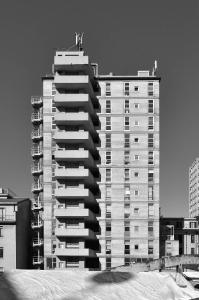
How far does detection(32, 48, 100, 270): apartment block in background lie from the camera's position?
8362cm

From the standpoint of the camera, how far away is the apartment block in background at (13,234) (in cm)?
8281

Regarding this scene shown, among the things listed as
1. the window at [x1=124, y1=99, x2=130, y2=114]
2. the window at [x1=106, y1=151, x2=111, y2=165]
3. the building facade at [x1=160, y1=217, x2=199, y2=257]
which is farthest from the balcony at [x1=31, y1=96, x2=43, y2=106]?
the building facade at [x1=160, y1=217, x2=199, y2=257]

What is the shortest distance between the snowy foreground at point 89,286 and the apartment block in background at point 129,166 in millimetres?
70634

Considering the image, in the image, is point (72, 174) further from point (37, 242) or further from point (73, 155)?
point (37, 242)

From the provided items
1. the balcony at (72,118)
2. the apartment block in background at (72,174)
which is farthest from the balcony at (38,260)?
the balcony at (72,118)

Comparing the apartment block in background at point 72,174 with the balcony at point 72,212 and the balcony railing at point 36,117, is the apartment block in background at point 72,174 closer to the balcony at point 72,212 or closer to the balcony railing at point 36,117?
the balcony at point 72,212

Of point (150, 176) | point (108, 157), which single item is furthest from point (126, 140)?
point (150, 176)

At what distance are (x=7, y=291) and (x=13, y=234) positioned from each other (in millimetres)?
66092

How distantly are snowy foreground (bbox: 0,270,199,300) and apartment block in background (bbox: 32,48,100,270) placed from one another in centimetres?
5850

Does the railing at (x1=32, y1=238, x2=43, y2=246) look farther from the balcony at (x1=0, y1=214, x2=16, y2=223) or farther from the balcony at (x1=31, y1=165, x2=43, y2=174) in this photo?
the balcony at (x1=0, y1=214, x2=16, y2=223)

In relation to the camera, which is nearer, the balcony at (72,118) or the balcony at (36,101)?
the balcony at (72,118)

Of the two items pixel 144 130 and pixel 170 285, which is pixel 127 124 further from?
pixel 170 285

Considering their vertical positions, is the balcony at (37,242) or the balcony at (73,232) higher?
the balcony at (73,232)

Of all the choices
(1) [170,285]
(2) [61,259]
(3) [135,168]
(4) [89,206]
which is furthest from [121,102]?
(1) [170,285]
